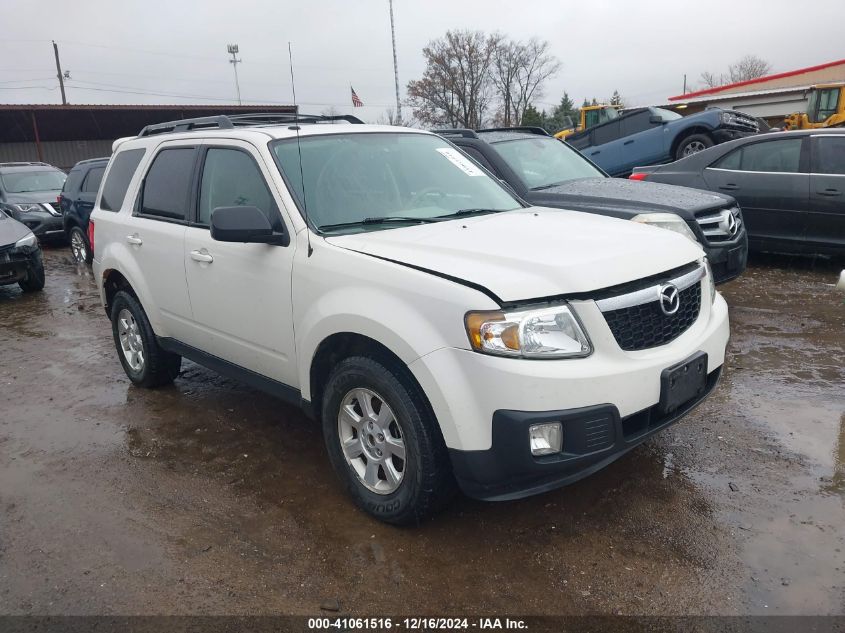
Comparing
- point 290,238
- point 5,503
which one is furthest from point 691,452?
point 5,503

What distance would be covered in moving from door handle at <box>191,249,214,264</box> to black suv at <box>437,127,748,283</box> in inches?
103

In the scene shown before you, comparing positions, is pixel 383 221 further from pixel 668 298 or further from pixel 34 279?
pixel 34 279

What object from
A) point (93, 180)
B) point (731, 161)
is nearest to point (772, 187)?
point (731, 161)

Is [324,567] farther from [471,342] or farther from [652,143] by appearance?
[652,143]

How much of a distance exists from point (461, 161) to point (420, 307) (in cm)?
183

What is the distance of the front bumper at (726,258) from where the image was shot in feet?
19.5

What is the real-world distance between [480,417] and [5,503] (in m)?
2.69

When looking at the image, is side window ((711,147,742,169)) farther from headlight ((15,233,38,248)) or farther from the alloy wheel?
headlight ((15,233,38,248))

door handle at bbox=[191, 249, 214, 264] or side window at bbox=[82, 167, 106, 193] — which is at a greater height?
side window at bbox=[82, 167, 106, 193]

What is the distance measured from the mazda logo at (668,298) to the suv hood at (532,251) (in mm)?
86

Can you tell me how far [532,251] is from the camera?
298 cm

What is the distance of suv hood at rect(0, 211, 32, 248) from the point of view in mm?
9052

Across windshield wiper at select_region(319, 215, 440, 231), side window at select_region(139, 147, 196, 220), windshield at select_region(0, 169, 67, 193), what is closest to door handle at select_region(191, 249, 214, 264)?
side window at select_region(139, 147, 196, 220)

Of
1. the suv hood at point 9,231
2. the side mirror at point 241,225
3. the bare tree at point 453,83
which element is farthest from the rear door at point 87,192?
the bare tree at point 453,83
